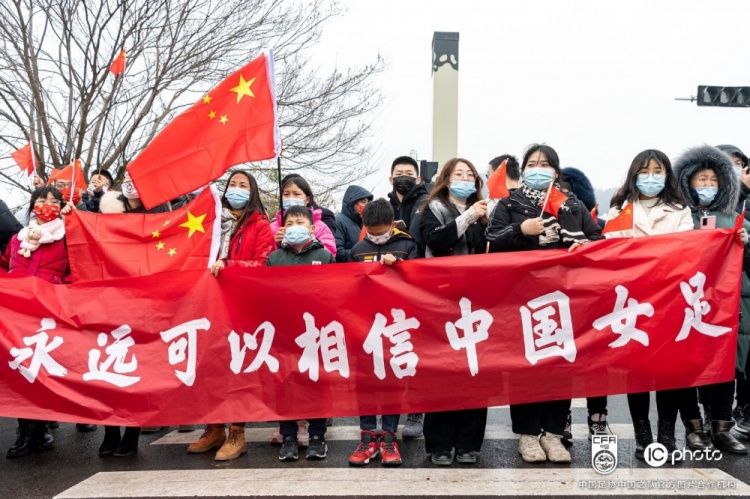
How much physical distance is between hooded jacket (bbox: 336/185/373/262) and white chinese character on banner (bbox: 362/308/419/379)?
1557 mm

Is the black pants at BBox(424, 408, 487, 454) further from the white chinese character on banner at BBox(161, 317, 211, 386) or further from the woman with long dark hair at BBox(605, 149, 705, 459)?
the white chinese character on banner at BBox(161, 317, 211, 386)

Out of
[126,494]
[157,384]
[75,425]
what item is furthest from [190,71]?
[126,494]

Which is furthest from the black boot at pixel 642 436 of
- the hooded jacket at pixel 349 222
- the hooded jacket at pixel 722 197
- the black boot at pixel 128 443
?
the black boot at pixel 128 443

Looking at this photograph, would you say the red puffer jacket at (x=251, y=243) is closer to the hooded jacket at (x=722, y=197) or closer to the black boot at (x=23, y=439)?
the black boot at (x=23, y=439)

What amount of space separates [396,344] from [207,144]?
188 cm

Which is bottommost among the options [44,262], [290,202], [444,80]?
[44,262]

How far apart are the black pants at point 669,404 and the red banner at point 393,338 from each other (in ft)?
0.67

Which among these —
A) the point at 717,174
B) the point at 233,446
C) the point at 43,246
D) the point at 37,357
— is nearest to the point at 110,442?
the point at 37,357

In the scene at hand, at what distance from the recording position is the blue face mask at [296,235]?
4.47 meters

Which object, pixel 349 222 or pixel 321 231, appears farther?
pixel 349 222

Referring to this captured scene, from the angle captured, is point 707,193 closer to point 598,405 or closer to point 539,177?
point 539,177

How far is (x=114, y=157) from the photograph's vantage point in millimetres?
11242

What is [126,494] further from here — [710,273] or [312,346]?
[710,273]

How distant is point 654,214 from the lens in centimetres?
446
